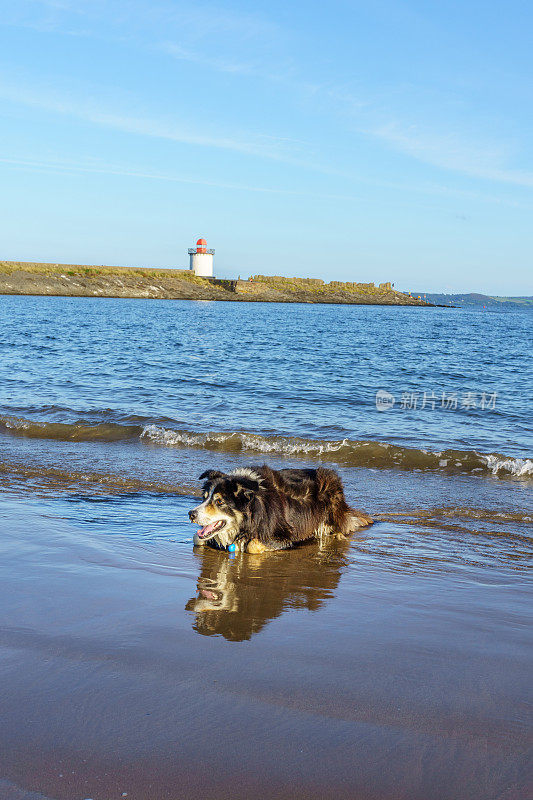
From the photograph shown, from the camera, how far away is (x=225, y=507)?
20.6 feet

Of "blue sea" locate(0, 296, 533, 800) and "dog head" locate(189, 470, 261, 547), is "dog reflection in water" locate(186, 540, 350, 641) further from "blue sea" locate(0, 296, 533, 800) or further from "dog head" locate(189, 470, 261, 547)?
"dog head" locate(189, 470, 261, 547)

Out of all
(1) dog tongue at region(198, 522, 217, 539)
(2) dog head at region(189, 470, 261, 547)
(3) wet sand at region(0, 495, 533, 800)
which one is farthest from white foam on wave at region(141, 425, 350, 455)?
(3) wet sand at region(0, 495, 533, 800)

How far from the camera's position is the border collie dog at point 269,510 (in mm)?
6230

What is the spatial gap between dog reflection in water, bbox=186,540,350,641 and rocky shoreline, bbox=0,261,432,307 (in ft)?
324

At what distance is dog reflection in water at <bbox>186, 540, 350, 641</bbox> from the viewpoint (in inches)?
177

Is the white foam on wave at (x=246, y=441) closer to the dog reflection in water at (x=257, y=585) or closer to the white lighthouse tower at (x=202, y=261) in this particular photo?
the dog reflection in water at (x=257, y=585)

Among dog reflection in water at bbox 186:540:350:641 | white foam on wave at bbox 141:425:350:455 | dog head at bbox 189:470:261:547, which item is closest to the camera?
dog reflection in water at bbox 186:540:350:641

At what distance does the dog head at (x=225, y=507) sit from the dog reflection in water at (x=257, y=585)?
19 cm

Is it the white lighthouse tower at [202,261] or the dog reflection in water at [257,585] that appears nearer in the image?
the dog reflection in water at [257,585]

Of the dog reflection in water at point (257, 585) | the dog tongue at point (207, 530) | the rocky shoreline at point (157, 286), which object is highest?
the rocky shoreline at point (157, 286)

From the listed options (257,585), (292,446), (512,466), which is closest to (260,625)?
(257,585)

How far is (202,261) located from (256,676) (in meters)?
120

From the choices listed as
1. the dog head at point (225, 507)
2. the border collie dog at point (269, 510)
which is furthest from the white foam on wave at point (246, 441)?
the dog head at point (225, 507)

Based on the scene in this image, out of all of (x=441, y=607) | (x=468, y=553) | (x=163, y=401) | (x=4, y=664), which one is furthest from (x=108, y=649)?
(x=163, y=401)
